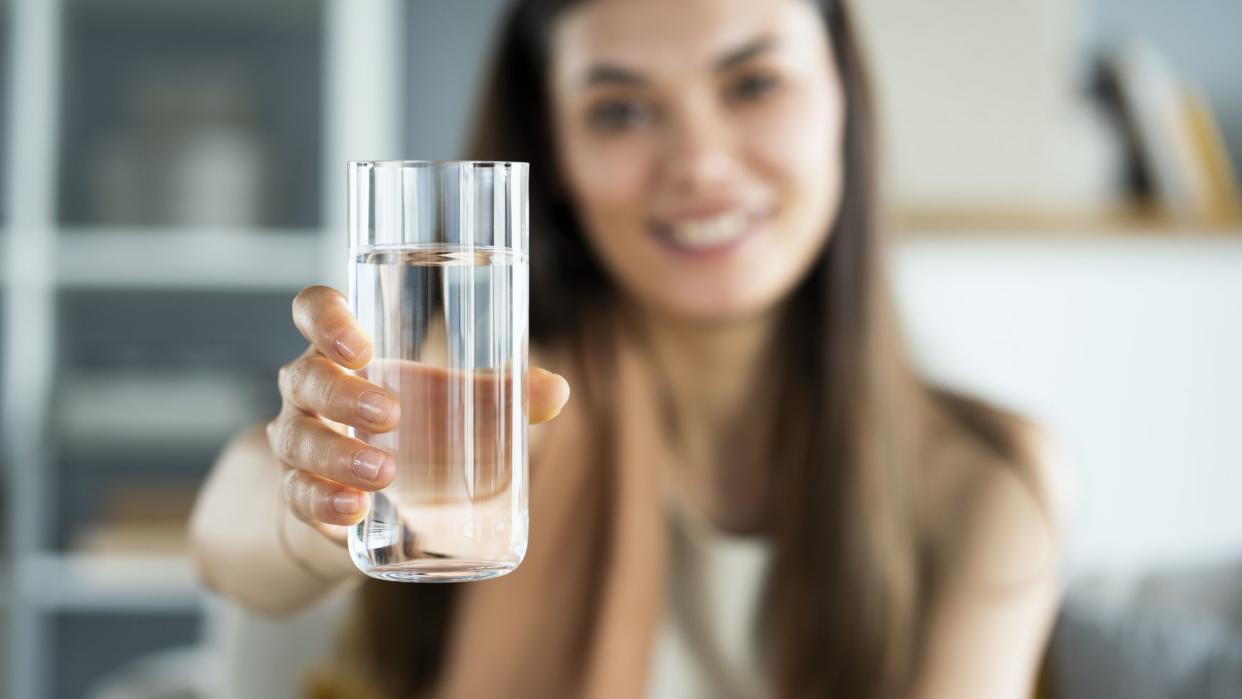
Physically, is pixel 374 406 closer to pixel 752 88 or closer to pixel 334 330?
pixel 334 330

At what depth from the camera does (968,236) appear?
8.23ft

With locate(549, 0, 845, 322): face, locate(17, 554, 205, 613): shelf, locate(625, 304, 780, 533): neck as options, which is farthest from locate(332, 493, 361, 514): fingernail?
locate(17, 554, 205, 613): shelf

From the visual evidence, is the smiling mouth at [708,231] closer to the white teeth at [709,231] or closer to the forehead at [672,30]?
the white teeth at [709,231]

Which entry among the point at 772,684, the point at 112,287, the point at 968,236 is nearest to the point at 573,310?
the point at 772,684

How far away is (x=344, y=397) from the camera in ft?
2.37

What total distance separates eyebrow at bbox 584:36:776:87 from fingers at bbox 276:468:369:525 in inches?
29.9

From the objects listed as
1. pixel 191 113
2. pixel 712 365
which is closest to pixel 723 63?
pixel 712 365

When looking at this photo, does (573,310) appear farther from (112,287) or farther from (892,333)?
(112,287)

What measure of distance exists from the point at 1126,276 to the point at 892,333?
108 centimetres

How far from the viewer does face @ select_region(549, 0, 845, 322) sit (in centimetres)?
141

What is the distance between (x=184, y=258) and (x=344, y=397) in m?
2.27

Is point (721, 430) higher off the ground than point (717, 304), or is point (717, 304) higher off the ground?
point (717, 304)

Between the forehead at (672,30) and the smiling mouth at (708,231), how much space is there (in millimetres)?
165

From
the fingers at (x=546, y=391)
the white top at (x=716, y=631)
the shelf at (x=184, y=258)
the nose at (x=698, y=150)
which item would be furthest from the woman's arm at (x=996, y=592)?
the shelf at (x=184, y=258)
